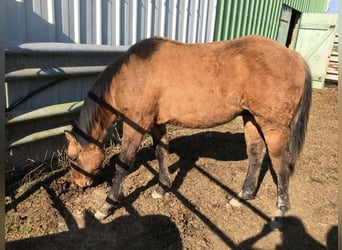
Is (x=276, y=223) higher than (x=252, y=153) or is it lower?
lower

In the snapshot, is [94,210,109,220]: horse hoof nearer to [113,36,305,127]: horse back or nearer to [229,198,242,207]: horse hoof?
[113,36,305,127]: horse back

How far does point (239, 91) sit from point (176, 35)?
9.76ft

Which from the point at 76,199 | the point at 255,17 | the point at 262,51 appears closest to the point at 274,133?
the point at 262,51

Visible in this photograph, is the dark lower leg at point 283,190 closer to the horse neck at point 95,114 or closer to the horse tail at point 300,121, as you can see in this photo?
the horse tail at point 300,121

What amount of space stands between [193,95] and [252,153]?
1123 mm

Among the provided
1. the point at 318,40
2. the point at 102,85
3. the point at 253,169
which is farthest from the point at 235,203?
the point at 318,40

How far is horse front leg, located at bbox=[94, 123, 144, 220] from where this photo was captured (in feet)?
9.96

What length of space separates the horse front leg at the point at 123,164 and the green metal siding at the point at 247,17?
177 inches

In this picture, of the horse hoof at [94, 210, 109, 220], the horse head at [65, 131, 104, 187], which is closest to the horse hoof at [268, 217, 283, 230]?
the horse hoof at [94, 210, 109, 220]

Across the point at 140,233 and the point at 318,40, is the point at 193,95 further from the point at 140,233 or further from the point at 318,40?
the point at 318,40

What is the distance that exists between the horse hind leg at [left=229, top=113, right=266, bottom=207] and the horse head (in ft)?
5.37

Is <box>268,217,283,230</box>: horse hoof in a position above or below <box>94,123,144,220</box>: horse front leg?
below

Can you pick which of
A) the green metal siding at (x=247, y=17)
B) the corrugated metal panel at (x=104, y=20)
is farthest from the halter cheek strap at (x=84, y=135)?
the green metal siding at (x=247, y=17)

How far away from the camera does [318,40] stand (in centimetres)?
1029
